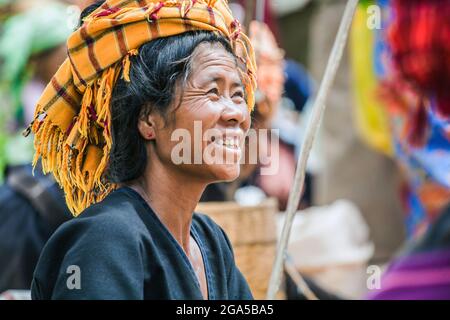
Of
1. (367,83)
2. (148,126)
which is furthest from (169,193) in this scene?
(367,83)

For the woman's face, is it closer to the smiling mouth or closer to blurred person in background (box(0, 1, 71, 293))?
the smiling mouth

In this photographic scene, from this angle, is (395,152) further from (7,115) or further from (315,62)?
(7,115)

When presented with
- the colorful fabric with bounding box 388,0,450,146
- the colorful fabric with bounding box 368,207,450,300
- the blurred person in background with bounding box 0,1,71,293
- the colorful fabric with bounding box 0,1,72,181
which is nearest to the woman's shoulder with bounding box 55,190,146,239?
the colorful fabric with bounding box 368,207,450,300

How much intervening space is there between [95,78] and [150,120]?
0.53 feet

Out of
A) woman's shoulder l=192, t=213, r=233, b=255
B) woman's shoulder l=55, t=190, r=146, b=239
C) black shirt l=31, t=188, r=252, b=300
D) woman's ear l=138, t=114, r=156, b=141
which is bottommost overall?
woman's shoulder l=192, t=213, r=233, b=255

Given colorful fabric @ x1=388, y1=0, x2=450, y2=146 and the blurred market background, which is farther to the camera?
colorful fabric @ x1=388, y1=0, x2=450, y2=146

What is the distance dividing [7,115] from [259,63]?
1.46 m

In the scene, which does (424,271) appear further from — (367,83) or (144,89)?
(367,83)

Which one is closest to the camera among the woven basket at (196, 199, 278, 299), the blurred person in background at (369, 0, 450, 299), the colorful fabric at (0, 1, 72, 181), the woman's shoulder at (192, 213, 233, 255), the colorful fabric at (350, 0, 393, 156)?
the woman's shoulder at (192, 213, 233, 255)

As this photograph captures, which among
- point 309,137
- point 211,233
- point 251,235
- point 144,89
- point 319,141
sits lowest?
point 319,141

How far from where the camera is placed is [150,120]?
7.66 feet

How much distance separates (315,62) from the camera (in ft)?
22.5

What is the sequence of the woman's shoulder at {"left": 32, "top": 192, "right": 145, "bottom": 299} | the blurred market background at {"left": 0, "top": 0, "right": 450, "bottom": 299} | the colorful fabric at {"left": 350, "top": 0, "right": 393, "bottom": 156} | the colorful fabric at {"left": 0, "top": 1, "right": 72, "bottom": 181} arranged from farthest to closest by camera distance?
the colorful fabric at {"left": 350, "top": 0, "right": 393, "bottom": 156} < the colorful fabric at {"left": 0, "top": 1, "right": 72, "bottom": 181} < the blurred market background at {"left": 0, "top": 0, "right": 450, "bottom": 299} < the woman's shoulder at {"left": 32, "top": 192, "right": 145, "bottom": 299}

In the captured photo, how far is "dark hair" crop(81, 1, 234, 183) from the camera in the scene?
7.52ft
